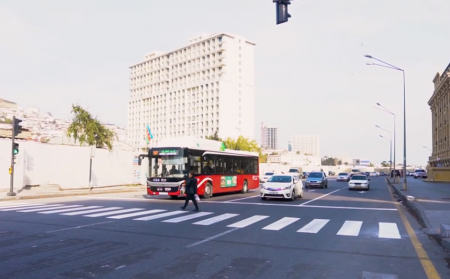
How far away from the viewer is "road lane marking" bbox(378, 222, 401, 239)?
11.4 m

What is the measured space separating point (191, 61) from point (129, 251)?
473 ft

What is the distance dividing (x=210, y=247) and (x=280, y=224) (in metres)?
4.65

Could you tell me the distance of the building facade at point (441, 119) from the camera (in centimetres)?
6738

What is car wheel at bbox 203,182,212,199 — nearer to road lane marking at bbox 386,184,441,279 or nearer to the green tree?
road lane marking at bbox 386,184,441,279

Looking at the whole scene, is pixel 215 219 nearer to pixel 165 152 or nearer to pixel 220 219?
pixel 220 219

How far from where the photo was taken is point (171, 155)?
23312 millimetres

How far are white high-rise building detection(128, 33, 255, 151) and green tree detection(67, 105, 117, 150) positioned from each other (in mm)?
96668

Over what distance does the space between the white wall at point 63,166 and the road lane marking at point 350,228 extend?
65.5 ft

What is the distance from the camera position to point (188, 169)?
75.6ft

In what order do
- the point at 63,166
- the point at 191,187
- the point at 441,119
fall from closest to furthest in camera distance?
the point at 191,187
the point at 63,166
the point at 441,119

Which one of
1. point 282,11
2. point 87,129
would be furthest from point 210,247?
point 87,129

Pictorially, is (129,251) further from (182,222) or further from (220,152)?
(220,152)

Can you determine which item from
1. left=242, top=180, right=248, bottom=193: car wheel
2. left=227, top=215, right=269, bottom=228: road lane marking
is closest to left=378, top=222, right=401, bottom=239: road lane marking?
left=227, top=215, right=269, bottom=228: road lane marking

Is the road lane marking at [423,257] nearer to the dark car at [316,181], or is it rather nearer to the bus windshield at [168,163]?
the bus windshield at [168,163]
